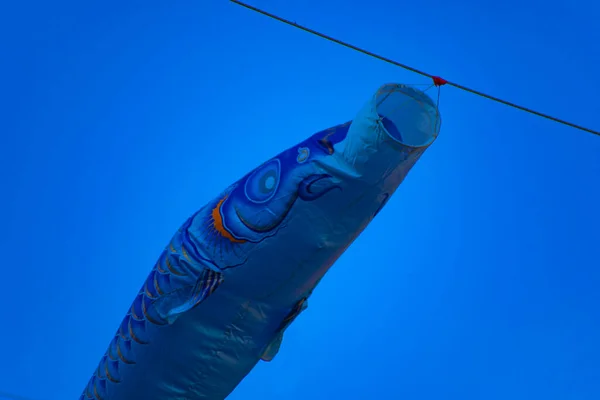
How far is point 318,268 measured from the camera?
3.23 metres

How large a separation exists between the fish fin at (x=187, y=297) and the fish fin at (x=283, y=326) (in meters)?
0.37

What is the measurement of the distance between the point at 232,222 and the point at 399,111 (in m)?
0.82

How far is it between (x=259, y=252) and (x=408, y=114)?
81 cm

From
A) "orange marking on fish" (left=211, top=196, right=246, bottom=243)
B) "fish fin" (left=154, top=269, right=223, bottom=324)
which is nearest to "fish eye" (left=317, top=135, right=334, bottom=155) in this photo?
"orange marking on fish" (left=211, top=196, right=246, bottom=243)

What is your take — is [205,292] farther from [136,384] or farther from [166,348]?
[136,384]

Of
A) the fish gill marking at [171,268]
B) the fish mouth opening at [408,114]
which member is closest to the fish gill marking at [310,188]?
the fish mouth opening at [408,114]

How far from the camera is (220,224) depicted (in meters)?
3.27

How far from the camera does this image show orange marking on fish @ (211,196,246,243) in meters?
3.22

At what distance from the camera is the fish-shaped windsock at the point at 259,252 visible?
3.02 m

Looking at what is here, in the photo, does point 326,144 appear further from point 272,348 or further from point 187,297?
point 272,348

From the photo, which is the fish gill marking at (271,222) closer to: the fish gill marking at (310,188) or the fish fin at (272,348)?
the fish gill marking at (310,188)

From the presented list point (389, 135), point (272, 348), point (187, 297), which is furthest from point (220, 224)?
point (389, 135)

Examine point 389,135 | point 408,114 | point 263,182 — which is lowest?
point 263,182

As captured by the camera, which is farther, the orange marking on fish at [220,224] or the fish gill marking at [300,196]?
the orange marking on fish at [220,224]
